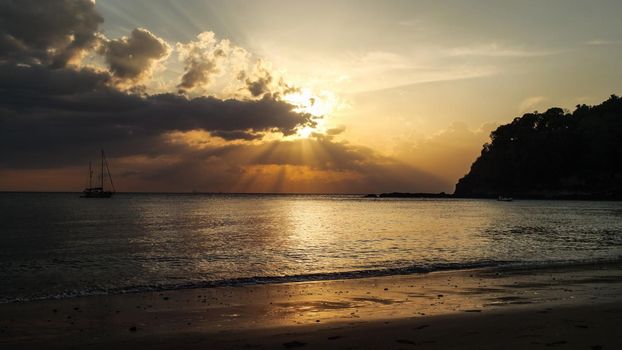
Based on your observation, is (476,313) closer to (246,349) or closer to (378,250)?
(246,349)

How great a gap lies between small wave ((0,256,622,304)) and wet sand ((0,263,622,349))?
1.10m

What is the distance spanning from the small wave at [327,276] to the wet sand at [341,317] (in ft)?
3.61

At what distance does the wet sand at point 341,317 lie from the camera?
10273mm

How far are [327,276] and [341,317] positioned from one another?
29.9 ft

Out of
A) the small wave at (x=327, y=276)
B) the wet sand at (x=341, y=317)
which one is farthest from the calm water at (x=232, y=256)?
the wet sand at (x=341, y=317)

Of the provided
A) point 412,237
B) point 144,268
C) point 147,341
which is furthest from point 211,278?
point 412,237

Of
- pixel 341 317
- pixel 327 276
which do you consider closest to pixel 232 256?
pixel 327 276

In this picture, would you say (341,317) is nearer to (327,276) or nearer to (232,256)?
(327,276)

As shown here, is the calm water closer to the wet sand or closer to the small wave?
the small wave

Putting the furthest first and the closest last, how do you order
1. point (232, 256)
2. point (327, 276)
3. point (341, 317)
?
point (232, 256) → point (327, 276) → point (341, 317)

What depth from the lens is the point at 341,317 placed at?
12797 millimetres

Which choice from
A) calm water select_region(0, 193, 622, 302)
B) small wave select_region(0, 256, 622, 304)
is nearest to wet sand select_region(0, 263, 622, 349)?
small wave select_region(0, 256, 622, 304)

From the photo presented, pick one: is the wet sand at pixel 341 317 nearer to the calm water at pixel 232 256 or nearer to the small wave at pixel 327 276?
the small wave at pixel 327 276

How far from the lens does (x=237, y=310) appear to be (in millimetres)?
14328
